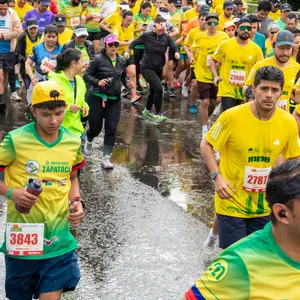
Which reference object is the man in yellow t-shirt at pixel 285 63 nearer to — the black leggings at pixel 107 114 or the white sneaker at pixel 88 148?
the black leggings at pixel 107 114

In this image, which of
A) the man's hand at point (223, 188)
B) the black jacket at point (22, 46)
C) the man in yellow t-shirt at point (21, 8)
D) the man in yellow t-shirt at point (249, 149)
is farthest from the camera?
the man in yellow t-shirt at point (21, 8)

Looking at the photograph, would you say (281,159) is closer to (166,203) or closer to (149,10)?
(166,203)

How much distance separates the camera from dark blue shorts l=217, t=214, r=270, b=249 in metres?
5.84

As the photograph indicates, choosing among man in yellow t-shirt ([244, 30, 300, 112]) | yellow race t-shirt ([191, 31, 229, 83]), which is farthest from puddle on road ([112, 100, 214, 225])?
man in yellow t-shirt ([244, 30, 300, 112])

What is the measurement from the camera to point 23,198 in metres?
4.49

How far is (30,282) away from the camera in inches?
191

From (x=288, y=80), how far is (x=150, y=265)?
12.0ft

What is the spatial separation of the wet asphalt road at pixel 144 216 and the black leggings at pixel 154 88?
79cm

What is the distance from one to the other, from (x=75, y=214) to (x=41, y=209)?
0.22m

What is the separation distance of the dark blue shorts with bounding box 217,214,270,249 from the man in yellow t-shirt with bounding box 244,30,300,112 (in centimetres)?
337

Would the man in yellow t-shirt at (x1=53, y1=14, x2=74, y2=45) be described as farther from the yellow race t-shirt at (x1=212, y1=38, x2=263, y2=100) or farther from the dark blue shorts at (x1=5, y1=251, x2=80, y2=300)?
the dark blue shorts at (x1=5, y1=251, x2=80, y2=300)

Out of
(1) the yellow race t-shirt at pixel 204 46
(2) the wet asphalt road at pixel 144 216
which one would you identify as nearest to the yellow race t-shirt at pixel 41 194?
(2) the wet asphalt road at pixel 144 216

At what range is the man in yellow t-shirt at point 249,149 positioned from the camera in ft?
18.7

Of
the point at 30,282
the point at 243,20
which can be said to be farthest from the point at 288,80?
the point at 30,282
